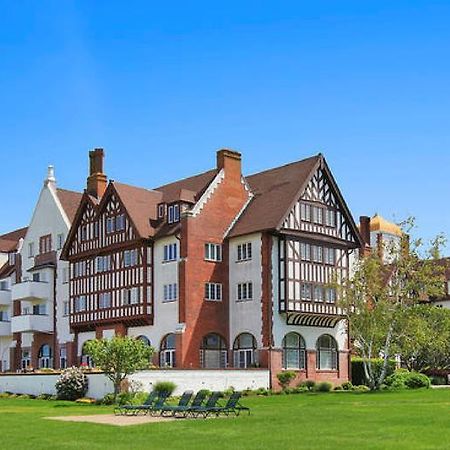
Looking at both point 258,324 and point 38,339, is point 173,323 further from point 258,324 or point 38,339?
point 38,339

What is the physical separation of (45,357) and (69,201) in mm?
11766

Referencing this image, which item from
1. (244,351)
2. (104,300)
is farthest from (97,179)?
(244,351)

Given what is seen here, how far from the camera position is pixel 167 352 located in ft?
169

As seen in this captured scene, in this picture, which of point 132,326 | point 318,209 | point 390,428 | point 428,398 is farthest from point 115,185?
point 390,428

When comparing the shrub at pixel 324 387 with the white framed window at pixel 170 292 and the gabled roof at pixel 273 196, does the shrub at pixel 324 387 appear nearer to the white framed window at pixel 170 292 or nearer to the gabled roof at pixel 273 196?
the gabled roof at pixel 273 196

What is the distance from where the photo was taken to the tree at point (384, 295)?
46688mm

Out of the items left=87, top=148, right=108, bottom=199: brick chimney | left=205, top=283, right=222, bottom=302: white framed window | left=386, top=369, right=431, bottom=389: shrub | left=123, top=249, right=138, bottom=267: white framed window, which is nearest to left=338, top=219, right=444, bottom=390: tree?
left=386, top=369, right=431, bottom=389: shrub

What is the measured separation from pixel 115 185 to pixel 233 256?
9.50m

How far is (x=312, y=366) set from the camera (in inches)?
2019

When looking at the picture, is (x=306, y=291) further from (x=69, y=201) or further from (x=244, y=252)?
(x=69, y=201)

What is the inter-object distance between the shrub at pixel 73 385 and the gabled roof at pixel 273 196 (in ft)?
44.7

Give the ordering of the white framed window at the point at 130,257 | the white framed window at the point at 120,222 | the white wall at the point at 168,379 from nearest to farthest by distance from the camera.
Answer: the white wall at the point at 168,379 → the white framed window at the point at 130,257 → the white framed window at the point at 120,222

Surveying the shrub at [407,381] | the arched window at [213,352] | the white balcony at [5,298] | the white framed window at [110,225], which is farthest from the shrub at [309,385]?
the white balcony at [5,298]

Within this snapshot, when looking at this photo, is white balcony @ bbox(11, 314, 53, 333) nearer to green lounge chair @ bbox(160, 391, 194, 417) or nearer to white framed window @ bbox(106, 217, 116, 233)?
white framed window @ bbox(106, 217, 116, 233)
